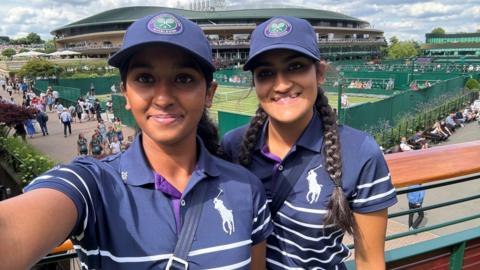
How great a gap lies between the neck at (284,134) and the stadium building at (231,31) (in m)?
71.2

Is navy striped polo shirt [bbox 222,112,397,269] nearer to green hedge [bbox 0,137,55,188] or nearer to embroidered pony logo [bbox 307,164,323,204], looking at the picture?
embroidered pony logo [bbox 307,164,323,204]

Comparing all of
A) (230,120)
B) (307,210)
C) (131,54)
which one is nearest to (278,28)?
(131,54)

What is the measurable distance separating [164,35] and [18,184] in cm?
934

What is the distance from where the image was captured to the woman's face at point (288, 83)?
1.75 metres

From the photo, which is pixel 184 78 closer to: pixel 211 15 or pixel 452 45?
pixel 211 15

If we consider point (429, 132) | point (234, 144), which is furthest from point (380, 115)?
point (234, 144)

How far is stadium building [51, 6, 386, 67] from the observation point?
79.2 m

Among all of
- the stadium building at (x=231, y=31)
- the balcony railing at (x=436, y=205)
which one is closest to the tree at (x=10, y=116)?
the balcony railing at (x=436, y=205)

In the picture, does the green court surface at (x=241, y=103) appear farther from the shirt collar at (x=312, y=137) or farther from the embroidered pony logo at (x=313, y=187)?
the embroidered pony logo at (x=313, y=187)

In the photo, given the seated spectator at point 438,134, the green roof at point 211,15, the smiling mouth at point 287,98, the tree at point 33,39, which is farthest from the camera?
the tree at point 33,39

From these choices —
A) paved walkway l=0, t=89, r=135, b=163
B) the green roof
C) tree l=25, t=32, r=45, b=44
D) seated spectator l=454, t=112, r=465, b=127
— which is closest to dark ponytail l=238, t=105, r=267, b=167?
paved walkway l=0, t=89, r=135, b=163

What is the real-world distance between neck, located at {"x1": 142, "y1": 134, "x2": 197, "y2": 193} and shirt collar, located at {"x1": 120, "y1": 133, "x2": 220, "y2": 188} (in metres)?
0.04

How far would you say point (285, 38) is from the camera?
66.2 inches

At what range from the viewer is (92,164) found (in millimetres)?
1263
